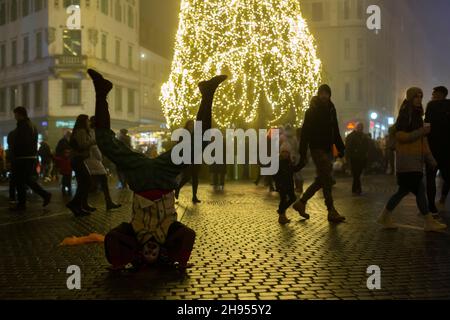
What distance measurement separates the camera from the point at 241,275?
5.85 m

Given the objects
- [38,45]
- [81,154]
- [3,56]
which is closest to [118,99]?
[38,45]

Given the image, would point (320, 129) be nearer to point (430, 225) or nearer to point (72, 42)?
point (430, 225)

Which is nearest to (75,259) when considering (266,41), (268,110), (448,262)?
(448,262)

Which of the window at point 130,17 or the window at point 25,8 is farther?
the window at point 130,17

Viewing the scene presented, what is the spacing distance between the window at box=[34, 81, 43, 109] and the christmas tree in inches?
1036

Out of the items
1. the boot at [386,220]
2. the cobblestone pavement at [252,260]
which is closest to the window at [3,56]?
the cobblestone pavement at [252,260]

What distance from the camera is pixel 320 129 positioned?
10.1m

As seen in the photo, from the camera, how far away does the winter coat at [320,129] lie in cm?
1008

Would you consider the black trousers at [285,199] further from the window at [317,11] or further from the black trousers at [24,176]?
the window at [317,11]

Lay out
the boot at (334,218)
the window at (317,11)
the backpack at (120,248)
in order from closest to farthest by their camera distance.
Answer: the backpack at (120,248) < the boot at (334,218) < the window at (317,11)

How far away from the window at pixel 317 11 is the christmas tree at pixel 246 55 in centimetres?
4436

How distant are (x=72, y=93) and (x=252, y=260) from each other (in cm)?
4404

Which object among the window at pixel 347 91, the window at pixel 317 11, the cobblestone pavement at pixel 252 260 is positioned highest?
the window at pixel 317 11

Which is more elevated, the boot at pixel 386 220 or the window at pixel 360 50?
the window at pixel 360 50
